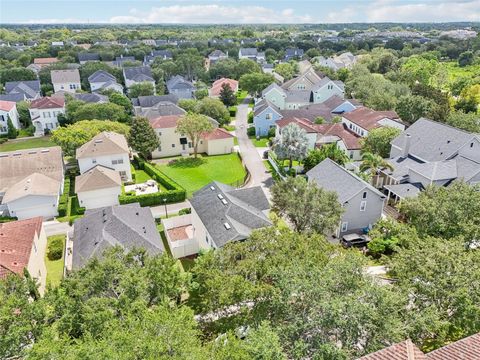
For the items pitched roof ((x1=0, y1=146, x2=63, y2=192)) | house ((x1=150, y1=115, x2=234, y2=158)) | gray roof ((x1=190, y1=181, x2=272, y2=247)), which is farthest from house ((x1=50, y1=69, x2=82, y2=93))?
gray roof ((x1=190, y1=181, x2=272, y2=247))

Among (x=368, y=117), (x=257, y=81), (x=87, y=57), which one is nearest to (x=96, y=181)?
(x=368, y=117)

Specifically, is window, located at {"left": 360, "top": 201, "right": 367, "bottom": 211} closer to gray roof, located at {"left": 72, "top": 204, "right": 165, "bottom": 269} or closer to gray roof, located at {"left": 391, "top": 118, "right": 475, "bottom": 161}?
gray roof, located at {"left": 391, "top": 118, "right": 475, "bottom": 161}

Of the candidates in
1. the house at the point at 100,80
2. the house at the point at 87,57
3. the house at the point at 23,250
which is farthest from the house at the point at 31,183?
the house at the point at 87,57

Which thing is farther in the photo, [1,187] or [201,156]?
[201,156]

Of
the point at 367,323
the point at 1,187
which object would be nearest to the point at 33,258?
the point at 1,187

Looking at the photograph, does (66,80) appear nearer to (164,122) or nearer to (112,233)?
(164,122)

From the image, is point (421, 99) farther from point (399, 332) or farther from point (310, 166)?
point (399, 332)
